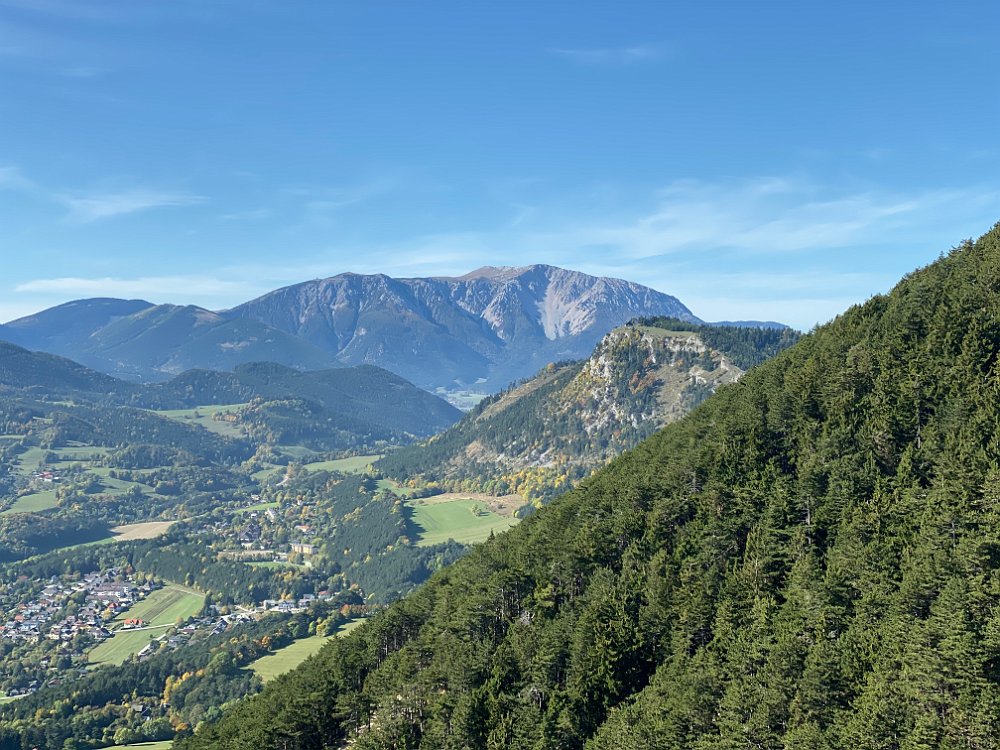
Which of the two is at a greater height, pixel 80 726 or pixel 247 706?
pixel 247 706

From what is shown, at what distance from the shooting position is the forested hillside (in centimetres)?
6178

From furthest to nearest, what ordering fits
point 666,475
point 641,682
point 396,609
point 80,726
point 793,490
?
point 80,726, point 396,609, point 666,475, point 793,490, point 641,682

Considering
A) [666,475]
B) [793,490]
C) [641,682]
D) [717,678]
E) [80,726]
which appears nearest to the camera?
[717,678]

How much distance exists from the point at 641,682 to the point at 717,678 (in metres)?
12.9

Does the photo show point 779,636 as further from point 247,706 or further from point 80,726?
point 80,726

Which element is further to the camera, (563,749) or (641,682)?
(641,682)

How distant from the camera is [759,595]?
78688mm

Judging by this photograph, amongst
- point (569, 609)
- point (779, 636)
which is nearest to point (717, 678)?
point (779, 636)

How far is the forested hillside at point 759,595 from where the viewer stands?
61781mm

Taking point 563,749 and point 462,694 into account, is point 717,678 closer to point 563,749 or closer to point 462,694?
point 563,749

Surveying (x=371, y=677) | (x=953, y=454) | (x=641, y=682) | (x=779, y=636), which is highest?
(x=953, y=454)

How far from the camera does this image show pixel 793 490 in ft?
300

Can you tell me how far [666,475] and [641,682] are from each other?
3273cm

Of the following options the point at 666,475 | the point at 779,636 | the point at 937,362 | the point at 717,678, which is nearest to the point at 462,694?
the point at 717,678
